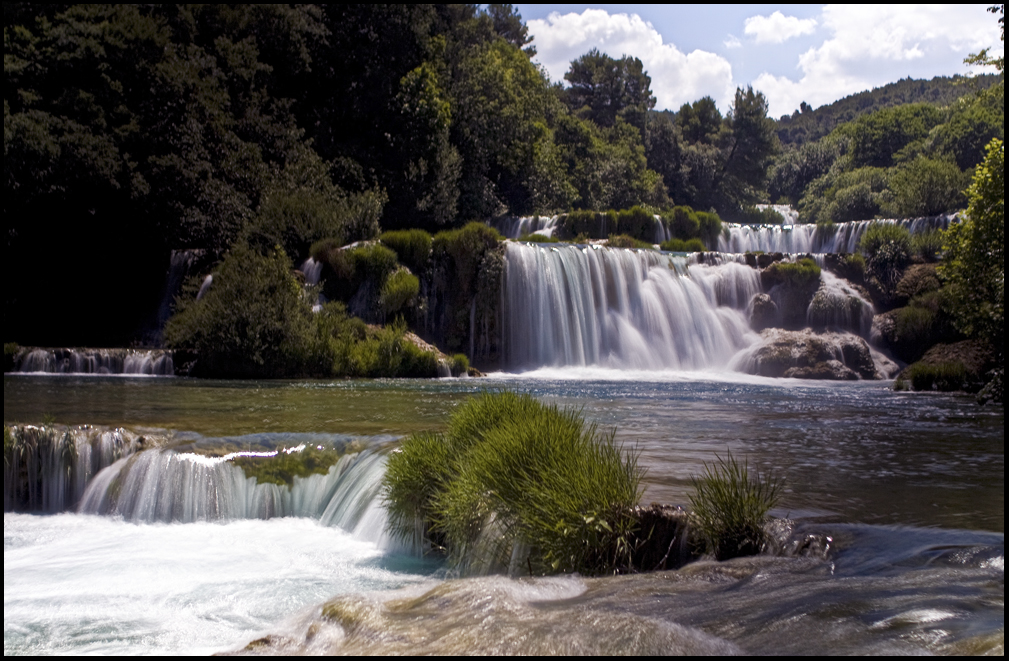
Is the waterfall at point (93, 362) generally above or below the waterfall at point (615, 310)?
below

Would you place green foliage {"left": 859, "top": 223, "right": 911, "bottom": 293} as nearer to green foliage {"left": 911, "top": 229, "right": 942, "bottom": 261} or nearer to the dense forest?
green foliage {"left": 911, "top": 229, "right": 942, "bottom": 261}

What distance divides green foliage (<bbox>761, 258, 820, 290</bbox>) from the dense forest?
7240 millimetres

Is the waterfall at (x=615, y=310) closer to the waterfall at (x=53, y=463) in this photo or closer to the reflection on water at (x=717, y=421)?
the reflection on water at (x=717, y=421)

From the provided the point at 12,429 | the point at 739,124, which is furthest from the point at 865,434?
the point at 739,124

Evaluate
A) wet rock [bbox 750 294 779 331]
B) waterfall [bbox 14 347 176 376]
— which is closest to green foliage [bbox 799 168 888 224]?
wet rock [bbox 750 294 779 331]

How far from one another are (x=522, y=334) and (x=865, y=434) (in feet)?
45.8

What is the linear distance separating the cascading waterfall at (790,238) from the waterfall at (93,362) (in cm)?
2610

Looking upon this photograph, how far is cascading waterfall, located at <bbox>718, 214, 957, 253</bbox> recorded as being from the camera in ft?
112

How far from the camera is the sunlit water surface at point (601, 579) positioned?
3.66 metres

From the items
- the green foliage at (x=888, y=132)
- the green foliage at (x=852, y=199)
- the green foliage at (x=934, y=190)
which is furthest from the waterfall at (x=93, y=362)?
the green foliage at (x=888, y=132)

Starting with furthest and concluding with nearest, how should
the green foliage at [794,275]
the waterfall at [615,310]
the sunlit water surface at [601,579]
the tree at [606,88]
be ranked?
the tree at [606,88]
the green foliage at [794,275]
the waterfall at [615,310]
the sunlit water surface at [601,579]

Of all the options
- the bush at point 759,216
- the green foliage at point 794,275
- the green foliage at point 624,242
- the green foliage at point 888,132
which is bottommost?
the green foliage at point 794,275

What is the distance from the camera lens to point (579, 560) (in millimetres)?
4863

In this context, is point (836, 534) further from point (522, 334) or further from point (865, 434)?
point (522, 334)
